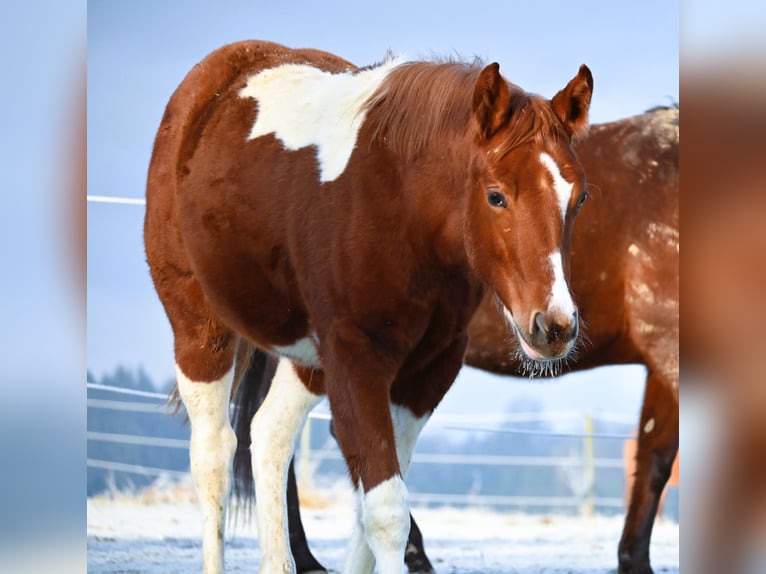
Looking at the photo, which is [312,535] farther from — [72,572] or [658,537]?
[658,537]

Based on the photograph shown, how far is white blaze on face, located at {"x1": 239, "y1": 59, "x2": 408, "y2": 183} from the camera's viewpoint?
10.7ft

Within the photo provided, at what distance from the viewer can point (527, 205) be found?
9.29 ft

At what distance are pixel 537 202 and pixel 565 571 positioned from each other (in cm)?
232

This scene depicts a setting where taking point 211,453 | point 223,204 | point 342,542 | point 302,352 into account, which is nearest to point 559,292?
point 302,352

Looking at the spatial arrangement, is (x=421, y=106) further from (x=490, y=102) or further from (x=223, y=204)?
(x=223, y=204)

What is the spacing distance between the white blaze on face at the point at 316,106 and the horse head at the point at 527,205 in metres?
0.49

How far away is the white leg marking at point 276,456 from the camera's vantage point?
371 centimetres

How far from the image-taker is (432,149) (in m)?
3.08

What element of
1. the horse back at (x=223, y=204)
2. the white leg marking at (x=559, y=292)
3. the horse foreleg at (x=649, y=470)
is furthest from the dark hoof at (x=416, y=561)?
the white leg marking at (x=559, y=292)

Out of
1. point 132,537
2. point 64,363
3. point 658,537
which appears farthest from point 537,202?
point 132,537

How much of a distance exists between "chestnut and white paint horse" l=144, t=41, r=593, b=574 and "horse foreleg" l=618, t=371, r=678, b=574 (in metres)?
1.53

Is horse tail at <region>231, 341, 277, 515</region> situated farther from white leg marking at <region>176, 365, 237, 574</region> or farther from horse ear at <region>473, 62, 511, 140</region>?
horse ear at <region>473, 62, 511, 140</region>

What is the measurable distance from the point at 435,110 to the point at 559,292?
0.70 metres

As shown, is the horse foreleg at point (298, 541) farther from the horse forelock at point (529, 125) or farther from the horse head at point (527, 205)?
the horse forelock at point (529, 125)
